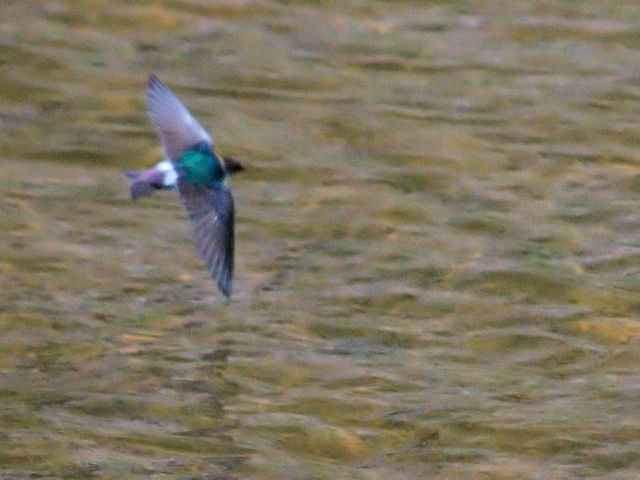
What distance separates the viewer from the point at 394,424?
16.3 ft

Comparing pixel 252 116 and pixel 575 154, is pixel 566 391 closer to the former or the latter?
pixel 575 154

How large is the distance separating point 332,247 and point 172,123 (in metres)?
1.16

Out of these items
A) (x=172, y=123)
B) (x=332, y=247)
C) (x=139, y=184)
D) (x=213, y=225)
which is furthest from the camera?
(x=332, y=247)

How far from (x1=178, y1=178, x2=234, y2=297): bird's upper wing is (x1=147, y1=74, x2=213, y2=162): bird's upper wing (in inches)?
6.6

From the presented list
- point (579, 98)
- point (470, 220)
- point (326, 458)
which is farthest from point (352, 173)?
point (326, 458)

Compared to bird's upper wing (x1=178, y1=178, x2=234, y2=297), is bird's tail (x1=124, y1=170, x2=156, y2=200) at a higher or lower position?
higher

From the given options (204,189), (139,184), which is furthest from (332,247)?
(139,184)

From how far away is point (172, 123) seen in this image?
217 inches

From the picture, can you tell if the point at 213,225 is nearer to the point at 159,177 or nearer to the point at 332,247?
the point at 159,177

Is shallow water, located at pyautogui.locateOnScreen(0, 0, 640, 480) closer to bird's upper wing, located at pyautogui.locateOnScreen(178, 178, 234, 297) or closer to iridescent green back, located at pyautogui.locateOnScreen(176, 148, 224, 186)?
bird's upper wing, located at pyautogui.locateOnScreen(178, 178, 234, 297)

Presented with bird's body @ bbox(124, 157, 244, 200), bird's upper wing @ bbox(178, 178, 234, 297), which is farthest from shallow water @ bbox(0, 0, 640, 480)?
bird's body @ bbox(124, 157, 244, 200)

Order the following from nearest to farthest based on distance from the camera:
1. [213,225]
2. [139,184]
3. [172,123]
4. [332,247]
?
[139,184] → [213,225] → [172,123] → [332,247]

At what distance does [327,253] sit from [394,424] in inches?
60.2

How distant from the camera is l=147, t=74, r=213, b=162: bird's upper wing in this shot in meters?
5.40
